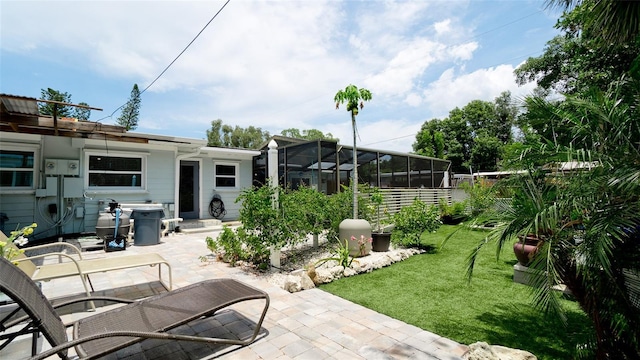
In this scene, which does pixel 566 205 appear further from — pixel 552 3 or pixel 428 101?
pixel 428 101

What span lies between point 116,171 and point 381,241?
8289 mm

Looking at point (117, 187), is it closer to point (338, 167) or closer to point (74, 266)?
point (74, 266)

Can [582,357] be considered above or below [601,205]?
below

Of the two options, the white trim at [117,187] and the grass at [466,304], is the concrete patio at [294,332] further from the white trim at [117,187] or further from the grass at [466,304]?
the white trim at [117,187]

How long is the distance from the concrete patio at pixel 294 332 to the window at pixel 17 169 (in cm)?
527

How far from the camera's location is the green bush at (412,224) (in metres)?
6.96

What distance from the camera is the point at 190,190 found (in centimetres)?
1123

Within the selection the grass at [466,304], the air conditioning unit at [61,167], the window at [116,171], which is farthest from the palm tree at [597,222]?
the air conditioning unit at [61,167]

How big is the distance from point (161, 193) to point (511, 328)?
990 centimetres

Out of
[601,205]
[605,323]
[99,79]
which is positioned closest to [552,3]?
[601,205]

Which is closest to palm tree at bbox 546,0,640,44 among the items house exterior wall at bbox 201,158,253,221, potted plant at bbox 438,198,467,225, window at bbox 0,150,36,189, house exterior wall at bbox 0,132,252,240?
potted plant at bbox 438,198,467,225

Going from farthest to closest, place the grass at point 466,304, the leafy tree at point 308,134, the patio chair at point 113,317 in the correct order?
the leafy tree at point 308,134 → the grass at point 466,304 → the patio chair at point 113,317

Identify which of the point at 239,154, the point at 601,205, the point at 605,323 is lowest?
the point at 605,323

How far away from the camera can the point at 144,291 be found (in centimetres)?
421
